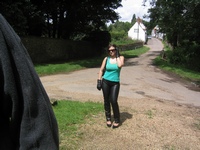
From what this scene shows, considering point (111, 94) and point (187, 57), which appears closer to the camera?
point (111, 94)

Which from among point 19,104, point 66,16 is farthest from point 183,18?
point 19,104

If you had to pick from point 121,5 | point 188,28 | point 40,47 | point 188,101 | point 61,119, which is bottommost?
point 188,101

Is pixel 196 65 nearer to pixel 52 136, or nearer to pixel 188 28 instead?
pixel 188 28

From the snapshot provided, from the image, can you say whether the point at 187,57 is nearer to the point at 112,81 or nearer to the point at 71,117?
the point at 112,81

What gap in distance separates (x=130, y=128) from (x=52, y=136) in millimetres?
5067

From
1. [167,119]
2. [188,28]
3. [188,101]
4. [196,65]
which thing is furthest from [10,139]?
[196,65]

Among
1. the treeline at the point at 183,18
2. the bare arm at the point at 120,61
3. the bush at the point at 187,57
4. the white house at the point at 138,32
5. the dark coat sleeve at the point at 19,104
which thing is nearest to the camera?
the dark coat sleeve at the point at 19,104

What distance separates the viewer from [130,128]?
5.88 metres

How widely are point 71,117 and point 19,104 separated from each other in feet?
16.9

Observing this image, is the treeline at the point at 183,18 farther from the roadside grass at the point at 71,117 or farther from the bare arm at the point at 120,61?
the roadside grass at the point at 71,117

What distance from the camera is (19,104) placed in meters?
0.97

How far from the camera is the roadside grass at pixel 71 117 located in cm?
486

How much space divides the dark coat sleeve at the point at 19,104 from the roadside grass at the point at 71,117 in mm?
3694

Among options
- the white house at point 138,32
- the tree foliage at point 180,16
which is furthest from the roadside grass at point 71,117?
the white house at point 138,32
